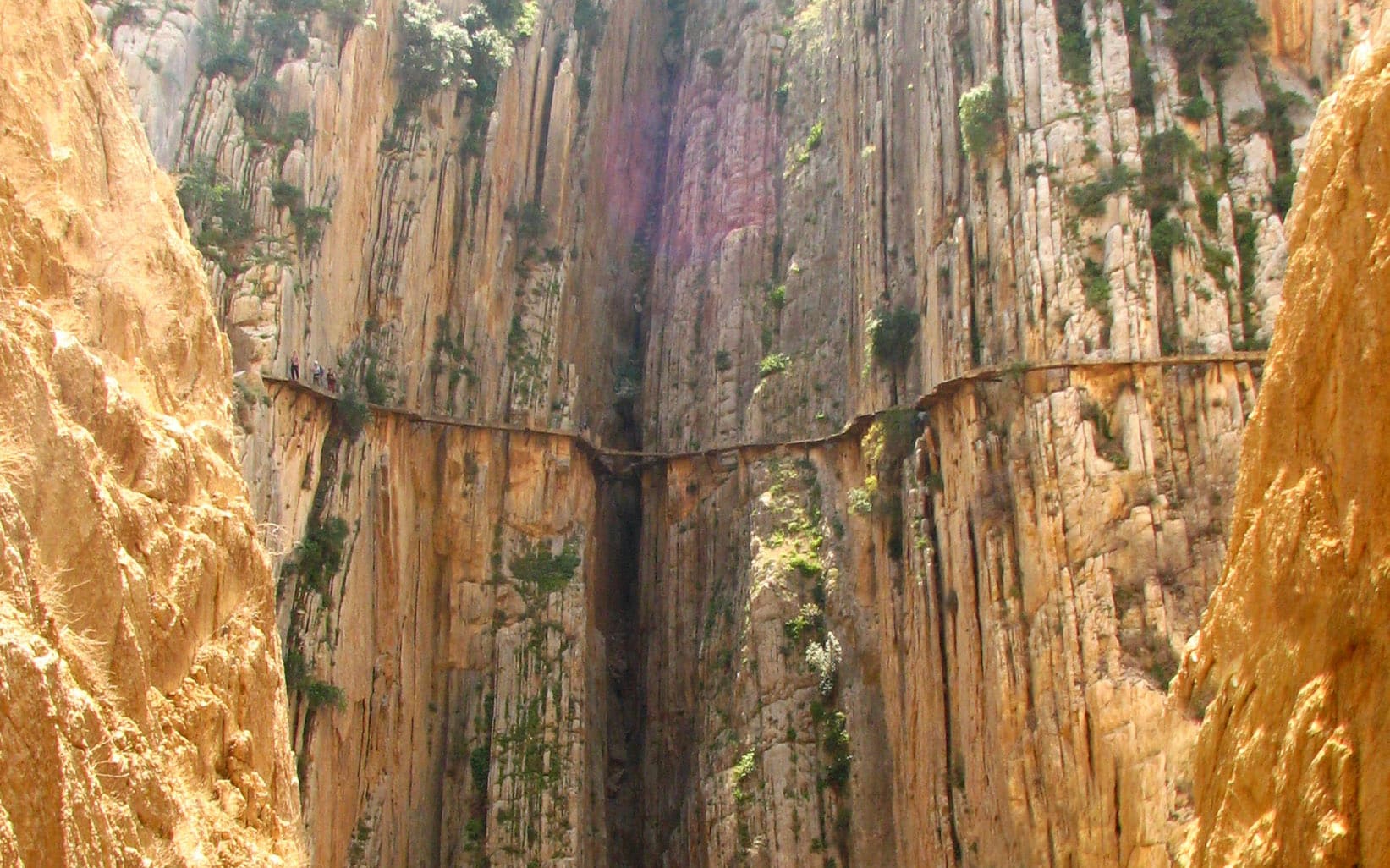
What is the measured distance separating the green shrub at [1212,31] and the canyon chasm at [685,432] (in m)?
0.09

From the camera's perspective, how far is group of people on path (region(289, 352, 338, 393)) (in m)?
31.7

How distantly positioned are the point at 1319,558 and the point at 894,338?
86.5 feet

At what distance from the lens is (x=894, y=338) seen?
119ft

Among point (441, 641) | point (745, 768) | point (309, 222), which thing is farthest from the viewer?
point (441, 641)

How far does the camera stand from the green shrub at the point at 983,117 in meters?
32.5

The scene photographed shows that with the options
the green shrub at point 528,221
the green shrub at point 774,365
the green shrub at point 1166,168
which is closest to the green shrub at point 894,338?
the green shrub at point 774,365

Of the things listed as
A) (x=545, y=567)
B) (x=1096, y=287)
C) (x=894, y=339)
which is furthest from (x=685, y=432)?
(x=1096, y=287)

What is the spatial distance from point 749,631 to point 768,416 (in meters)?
7.20

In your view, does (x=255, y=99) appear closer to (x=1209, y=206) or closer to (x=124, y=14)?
(x=124, y=14)

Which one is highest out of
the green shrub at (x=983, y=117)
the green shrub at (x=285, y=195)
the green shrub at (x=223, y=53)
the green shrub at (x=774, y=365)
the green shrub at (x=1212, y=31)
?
the green shrub at (x=223, y=53)

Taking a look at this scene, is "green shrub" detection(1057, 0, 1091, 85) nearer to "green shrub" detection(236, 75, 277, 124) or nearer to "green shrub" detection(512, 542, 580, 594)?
"green shrub" detection(512, 542, 580, 594)

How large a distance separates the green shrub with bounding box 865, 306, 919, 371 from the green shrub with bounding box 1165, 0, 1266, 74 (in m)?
8.87

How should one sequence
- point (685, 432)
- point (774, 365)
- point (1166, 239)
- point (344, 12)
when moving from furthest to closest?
point (685, 432) → point (774, 365) → point (344, 12) → point (1166, 239)

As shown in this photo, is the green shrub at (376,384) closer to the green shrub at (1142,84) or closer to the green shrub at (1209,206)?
the green shrub at (1142,84)
